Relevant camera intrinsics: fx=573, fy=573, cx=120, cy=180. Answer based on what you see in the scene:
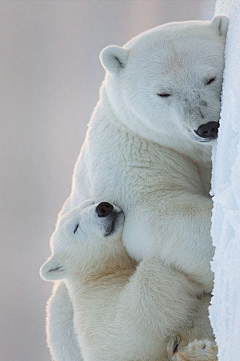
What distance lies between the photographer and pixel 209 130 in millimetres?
889

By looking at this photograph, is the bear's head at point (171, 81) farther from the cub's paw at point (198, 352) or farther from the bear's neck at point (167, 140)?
the cub's paw at point (198, 352)

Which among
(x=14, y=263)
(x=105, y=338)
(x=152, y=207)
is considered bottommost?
(x=14, y=263)

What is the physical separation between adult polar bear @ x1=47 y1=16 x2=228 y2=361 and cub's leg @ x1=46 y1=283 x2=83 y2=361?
0.29 m

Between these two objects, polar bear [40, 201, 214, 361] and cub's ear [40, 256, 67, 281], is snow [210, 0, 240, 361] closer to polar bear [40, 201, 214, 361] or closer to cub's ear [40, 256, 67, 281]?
polar bear [40, 201, 214, 361]

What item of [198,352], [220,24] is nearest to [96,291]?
[198,352]

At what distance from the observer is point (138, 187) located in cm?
109

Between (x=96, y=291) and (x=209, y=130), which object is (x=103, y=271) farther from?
(x=209, y=130)

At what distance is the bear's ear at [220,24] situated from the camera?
97cm

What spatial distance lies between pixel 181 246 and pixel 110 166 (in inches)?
9.0

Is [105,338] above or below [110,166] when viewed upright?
below

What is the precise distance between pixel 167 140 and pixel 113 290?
31 centimetres

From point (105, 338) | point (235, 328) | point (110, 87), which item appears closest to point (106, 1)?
point (110, 87)

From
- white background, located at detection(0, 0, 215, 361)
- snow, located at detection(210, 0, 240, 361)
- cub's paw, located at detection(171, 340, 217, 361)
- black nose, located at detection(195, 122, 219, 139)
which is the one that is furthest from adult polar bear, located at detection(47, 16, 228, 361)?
white background, located at detection(0, 0, 215, 361)

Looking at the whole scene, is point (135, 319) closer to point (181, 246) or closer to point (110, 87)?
point (181, 246)
